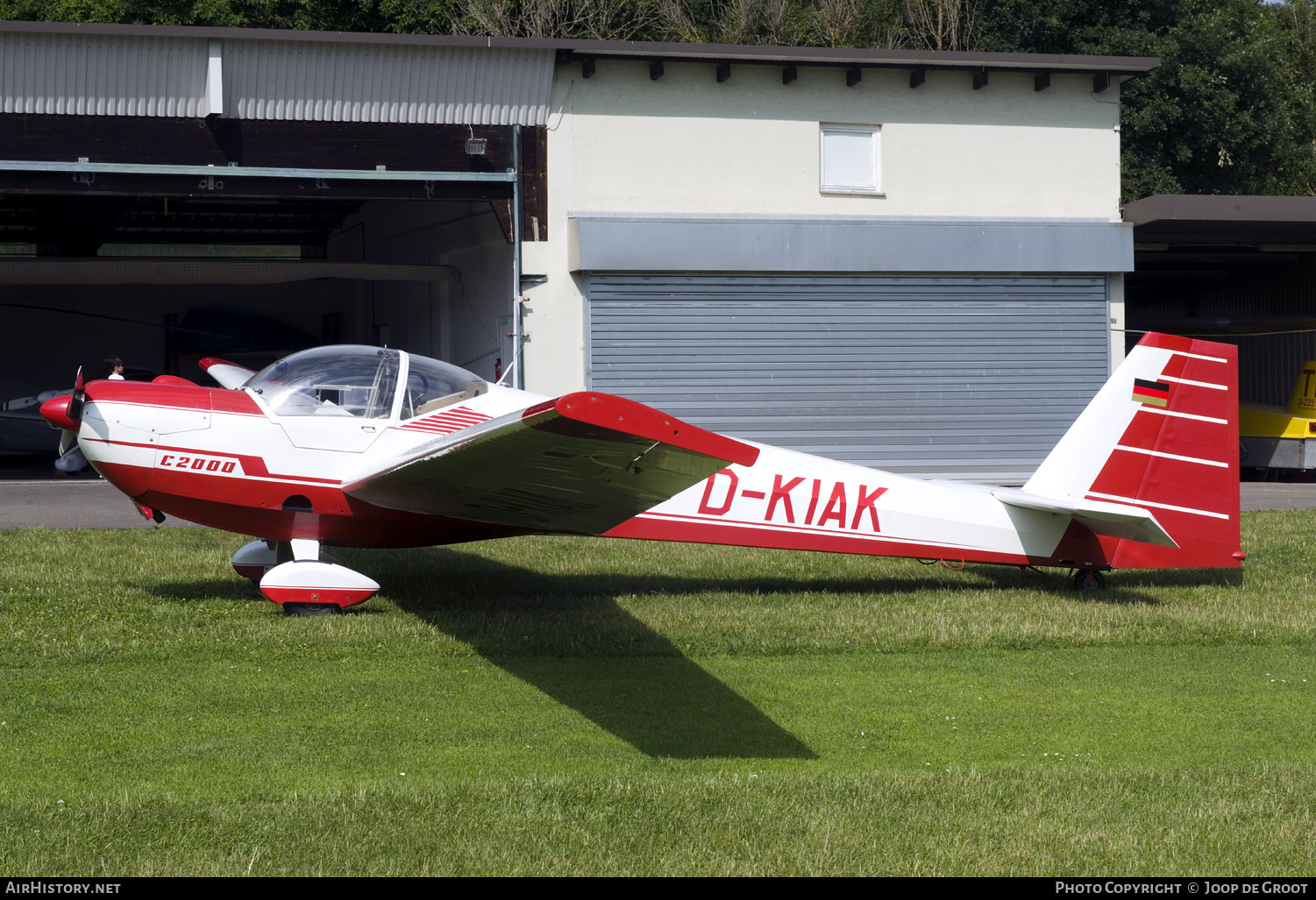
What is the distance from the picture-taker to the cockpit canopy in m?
8.05

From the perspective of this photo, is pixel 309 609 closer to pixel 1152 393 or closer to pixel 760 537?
pixel 760 537

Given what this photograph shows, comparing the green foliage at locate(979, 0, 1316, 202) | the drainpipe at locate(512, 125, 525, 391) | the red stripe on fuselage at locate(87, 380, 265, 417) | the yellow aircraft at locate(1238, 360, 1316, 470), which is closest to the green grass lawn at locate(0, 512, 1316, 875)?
the red stripe on fuselage at locate(87, 380, 265, 417)

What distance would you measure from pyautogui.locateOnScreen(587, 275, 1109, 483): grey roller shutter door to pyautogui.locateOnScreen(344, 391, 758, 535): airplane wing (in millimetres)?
9683

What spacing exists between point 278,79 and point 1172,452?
12.1m

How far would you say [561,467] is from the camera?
5473 mm

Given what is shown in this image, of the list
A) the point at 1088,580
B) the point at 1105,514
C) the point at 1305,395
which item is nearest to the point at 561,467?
the point at 1105,514

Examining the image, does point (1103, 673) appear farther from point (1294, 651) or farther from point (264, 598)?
point (264, 598)

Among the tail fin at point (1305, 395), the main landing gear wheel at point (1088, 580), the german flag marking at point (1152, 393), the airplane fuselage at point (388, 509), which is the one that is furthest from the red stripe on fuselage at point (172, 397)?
the tail fin at point (1305, 395)

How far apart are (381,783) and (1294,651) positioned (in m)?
5.89

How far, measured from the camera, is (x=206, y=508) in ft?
26.3

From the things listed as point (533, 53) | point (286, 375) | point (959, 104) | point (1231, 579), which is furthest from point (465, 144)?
point (1231, 579)

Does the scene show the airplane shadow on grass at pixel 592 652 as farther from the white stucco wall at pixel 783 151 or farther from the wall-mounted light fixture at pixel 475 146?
the wall-mounted light fixture at pixel 475 146

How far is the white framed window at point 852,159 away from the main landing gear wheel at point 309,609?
1167cm

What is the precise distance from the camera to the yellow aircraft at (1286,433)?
20703mm
